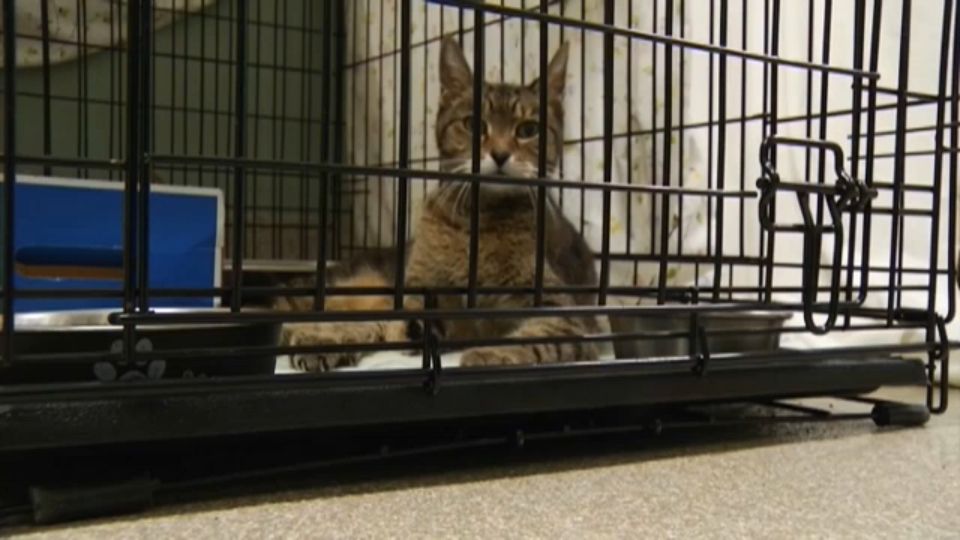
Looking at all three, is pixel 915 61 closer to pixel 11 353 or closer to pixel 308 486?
pixel 308 486

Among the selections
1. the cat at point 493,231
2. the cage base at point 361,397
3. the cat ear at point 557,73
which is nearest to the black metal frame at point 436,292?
the cage base at point 361,397

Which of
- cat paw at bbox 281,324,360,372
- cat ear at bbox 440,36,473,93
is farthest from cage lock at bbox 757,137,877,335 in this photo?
cat ear at bbox 440,36,473,93

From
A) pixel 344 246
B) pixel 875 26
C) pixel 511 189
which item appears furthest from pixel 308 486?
pixel 344 246

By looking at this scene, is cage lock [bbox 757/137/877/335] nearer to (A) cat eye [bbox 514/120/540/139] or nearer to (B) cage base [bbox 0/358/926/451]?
(B) cage base [bbox 0/358/926/451]

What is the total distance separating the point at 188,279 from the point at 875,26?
3.83ft

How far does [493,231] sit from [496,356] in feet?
1.59

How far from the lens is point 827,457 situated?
90 cm

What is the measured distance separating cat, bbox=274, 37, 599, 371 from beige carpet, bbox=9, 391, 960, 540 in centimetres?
56

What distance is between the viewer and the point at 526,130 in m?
1.66

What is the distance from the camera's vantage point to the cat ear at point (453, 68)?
Result: 5.60ft

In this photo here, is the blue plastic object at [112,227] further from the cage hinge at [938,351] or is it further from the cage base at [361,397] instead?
the cage hinge at [938,351]

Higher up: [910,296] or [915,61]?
[915,61]

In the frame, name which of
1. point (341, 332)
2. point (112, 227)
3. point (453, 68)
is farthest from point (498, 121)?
point (112, 227)

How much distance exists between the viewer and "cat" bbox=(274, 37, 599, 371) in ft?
→ 4.96
